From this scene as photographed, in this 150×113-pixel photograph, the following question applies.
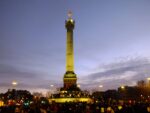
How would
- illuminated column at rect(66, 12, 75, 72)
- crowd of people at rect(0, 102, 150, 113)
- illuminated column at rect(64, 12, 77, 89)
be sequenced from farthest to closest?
illuminated column at rect(66, 12, 75, 72), illuminated column at rect(64, 12, 77, 89), crowd of people at rect(0, 102, 150, 113)

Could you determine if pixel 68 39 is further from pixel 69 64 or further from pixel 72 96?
pixel 72 96

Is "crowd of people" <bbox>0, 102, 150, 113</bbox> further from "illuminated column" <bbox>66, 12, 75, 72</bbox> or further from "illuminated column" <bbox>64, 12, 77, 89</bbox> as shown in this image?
"illuminated column" <bbox>66, 12, 75, 72</bbox>

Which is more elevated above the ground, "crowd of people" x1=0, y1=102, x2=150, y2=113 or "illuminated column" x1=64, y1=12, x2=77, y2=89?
"illuminated column" x1=64, y1=12, x2=77, y2=89

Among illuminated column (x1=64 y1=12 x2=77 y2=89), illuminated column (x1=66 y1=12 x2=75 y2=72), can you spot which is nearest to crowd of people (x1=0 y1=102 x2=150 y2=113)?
illuminated column (x1=64 y1=12 x2=77 y2=89)

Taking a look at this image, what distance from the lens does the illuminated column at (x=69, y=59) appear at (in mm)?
99500

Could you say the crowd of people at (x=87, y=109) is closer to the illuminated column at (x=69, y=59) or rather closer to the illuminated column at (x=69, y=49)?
the illuminated column at (x=69, y=59)

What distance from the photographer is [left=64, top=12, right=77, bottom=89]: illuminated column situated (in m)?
99.5

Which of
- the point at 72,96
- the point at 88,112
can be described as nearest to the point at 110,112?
the point at 88,112

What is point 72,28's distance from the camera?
111 m

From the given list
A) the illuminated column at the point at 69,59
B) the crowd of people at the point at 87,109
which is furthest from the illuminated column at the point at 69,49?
the crowd of people at the point at 87,109

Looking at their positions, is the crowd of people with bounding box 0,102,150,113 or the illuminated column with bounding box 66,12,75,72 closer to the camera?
the crowd of people with bounding box 0,102,150,113

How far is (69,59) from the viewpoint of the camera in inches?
4134

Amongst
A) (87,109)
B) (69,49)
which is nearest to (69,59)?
(69,49)

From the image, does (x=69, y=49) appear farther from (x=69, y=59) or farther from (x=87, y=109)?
(x=87, y=109)
